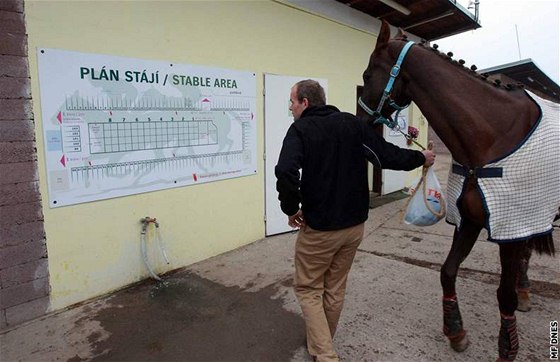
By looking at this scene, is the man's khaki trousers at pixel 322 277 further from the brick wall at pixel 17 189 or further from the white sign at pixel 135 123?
the brick wall at pixel 17 189

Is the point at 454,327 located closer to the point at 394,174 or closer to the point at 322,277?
the point at 322,277

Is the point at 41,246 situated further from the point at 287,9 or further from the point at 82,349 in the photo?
the point at 287,9

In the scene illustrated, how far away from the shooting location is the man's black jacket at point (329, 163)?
7.17 ft

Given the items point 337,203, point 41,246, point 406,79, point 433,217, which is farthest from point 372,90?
point 41,246

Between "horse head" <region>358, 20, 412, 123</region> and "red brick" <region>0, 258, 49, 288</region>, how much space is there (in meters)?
2.70

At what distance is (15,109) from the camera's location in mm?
2746

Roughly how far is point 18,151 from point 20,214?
0.47 meters

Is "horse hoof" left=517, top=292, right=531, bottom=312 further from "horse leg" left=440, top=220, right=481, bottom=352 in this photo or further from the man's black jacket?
the man's black jacket

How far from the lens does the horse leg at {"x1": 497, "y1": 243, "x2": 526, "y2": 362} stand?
7.53 feet

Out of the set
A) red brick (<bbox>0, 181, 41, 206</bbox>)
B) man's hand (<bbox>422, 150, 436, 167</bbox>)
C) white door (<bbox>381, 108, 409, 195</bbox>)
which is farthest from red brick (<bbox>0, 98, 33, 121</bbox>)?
white door (<bbox>381, 108, 409, 195</bbox>)

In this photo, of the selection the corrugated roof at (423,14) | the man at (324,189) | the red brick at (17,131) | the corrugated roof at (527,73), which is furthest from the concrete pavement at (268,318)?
the corrugated roof at (527,73)

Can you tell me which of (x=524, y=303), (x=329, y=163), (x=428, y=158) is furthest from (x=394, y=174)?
(x=329, y=163)

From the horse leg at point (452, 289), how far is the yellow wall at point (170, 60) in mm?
2527

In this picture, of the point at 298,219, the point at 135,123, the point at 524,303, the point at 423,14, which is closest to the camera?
the point at 298,219
